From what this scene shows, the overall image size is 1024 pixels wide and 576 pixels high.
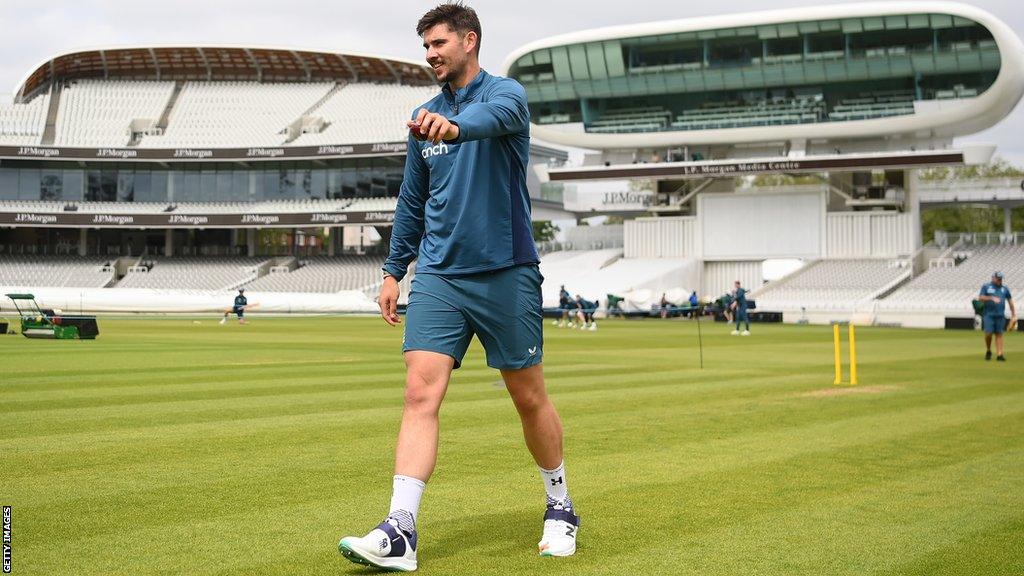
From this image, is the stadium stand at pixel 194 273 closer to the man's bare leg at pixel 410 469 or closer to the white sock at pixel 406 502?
the man's bare leg at pixel 410 469

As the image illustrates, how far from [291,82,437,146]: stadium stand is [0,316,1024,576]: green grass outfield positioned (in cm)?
6809

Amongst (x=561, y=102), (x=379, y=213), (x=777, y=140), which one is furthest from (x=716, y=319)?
(x=379, y=213)

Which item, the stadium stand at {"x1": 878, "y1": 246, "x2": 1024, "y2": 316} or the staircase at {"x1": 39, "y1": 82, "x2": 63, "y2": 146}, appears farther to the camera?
the staircase at {"x1": 39, "y1": 82, "x2": 63, "y2": 146}

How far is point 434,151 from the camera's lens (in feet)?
18.8

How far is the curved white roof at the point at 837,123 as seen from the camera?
65188 mm

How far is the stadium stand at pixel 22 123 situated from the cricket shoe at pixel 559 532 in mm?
87075

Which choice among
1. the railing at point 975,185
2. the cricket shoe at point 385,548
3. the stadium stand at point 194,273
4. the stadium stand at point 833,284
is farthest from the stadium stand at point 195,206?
the cricket shoe at point 385,548

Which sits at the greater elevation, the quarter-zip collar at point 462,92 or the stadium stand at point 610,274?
the quarter-zip collar at point 462,92

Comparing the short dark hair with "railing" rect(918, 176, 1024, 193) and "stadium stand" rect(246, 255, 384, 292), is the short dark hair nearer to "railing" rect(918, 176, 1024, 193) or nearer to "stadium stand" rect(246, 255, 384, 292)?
"stadium stand" rect(246, 255, 384, 292)

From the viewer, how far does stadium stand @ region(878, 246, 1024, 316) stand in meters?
56.0

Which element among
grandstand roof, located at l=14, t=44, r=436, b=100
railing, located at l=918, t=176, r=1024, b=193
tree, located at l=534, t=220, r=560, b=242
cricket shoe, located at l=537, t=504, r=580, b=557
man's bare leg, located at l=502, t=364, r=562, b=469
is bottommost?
cricket shoe, located at l=537, t=504, r=580, b=557

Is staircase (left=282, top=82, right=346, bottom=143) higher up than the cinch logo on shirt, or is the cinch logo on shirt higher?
staircase (left=282, top=82, right=346, bottom=143)

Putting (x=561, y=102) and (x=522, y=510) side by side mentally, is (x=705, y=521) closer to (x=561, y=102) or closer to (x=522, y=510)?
(x=522, y=510)
